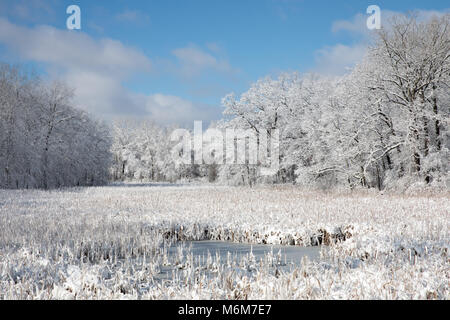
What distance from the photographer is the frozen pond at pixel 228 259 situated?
19.8 ft

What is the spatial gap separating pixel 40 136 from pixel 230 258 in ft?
102

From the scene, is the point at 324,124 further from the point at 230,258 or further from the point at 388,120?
the point at 230,258

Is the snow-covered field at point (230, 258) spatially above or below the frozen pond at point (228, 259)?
above

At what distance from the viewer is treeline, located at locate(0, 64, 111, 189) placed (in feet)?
96.0

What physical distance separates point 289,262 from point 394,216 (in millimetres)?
5773

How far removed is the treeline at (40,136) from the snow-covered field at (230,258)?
60.3 feet

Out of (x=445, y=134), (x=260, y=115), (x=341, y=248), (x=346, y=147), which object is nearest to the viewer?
(x=341, y=248)

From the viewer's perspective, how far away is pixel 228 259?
22.1 feet

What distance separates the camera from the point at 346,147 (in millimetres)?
22375

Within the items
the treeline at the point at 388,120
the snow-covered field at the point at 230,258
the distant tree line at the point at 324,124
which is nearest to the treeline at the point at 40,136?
the distant tree line at the point at 324,124

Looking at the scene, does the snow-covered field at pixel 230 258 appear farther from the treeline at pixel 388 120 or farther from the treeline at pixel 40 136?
the treeline at pixel 40 136

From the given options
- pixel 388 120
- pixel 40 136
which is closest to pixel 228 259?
pixel 388 120
